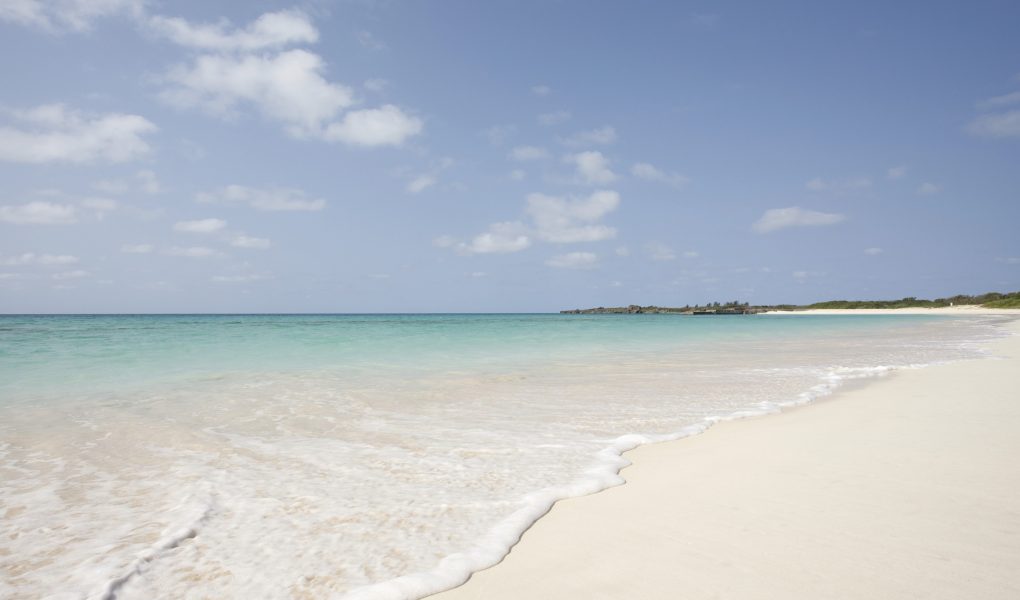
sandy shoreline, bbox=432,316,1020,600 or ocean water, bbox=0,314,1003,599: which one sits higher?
sandy shoreline, bbox=432,316,1020,600

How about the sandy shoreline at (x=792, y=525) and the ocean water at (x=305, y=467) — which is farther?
the ocean water at (x=305, y=467)

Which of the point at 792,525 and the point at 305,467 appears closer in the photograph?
the point at 792,525

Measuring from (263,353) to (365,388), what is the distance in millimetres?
10234

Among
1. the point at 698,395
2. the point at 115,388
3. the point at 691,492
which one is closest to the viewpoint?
the point at 691,492

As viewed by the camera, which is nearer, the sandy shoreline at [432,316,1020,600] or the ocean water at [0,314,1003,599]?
the sandy shoreline at [432,316,1020,600]

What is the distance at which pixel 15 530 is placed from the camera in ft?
11.8

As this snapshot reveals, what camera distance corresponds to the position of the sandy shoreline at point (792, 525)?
2.73 m

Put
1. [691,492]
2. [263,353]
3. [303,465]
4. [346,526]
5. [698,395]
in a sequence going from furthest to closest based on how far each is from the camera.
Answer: [263,353] < [698,395] < [303,465] < [691,492] < [346,526]

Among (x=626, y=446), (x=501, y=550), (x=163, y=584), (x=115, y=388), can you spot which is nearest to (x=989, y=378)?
(x=626, y=446)

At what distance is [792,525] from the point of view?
3.42 m

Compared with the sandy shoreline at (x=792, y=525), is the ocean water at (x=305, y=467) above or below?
below

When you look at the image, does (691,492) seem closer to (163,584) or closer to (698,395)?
(163,584)

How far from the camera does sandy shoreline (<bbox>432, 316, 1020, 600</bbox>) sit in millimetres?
2727

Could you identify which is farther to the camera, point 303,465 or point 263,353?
point 263,353
